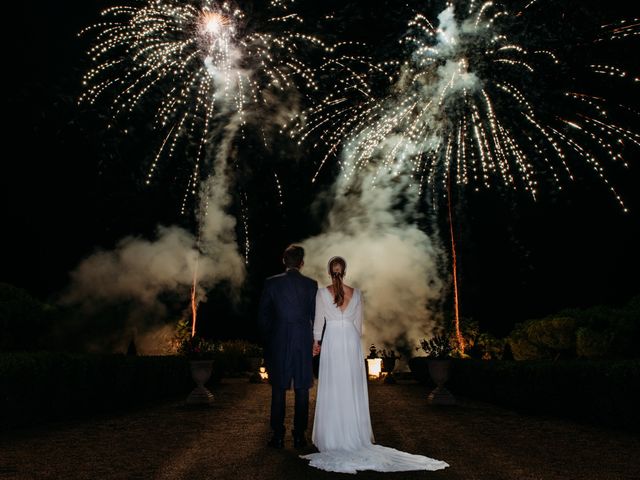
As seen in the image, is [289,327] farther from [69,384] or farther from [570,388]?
[570,388]

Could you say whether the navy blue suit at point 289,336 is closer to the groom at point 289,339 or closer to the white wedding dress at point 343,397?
the groom at point 289,339

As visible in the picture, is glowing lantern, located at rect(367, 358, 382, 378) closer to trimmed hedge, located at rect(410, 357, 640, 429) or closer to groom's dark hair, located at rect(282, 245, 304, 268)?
Answer: trimmed hedge, located at rect(410, 357, 640, 429)

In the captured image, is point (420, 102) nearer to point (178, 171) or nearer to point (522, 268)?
point (178, 171)

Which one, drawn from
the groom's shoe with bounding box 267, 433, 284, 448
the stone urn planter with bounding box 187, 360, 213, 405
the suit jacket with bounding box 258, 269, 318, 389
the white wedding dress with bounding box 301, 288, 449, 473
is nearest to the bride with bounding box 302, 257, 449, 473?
the white wedding dress with bounding box 301, 288, 449, 473

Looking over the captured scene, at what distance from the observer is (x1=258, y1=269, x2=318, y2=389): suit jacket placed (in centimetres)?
667

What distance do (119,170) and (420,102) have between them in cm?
1276

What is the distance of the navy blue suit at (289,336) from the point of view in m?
6.64

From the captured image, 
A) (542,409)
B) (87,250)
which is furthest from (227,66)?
(87,250)

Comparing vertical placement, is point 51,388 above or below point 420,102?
below

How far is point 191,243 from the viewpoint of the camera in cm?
3331

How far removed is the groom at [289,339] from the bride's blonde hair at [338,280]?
0.95 ft

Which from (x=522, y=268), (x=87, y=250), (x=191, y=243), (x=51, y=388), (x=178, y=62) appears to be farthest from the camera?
(x=191, y=243)

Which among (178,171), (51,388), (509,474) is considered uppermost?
(178,171)

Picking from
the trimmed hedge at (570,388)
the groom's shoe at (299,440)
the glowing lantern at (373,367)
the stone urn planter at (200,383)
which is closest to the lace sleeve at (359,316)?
the groom's shoe at (299,440)
